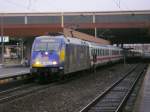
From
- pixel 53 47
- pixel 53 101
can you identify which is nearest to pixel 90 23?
pixel 53 47

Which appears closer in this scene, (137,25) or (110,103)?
(110,103)

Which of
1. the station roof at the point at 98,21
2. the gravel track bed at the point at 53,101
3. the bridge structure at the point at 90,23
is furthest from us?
the station roof at the point at 98,21

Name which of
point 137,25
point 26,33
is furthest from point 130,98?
point 137,25

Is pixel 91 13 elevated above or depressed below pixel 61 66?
above

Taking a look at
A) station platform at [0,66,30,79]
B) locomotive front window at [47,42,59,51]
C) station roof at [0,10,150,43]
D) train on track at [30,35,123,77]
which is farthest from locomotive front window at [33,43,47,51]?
station roof at [0,10,150,43]

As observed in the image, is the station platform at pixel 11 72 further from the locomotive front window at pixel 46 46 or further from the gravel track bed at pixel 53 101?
the gravel track bed at pixel 53 101

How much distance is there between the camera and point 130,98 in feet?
64.3

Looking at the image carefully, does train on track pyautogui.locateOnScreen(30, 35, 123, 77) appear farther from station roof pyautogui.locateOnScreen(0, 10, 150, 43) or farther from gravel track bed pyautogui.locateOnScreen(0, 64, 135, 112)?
station roof pyautogui.locateOnScreen(0, 10, 150, 43)

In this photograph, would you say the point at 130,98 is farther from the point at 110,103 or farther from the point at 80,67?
the point at 80,67

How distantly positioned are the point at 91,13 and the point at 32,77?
65.4 m

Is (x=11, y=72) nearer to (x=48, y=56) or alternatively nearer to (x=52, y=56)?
(x=48, y=56)

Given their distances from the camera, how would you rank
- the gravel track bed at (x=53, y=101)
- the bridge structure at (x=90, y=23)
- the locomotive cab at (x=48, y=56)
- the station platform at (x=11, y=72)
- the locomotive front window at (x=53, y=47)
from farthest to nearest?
1. the bridge structure at (x=90, y=23)
2. the station platform at (x=11, y=72)
3. the locomotive front window at (x=53, y=47)
4. the locomotive cab at (x=48, y=56)
5. the gravel track bed at (x=53, y=101)

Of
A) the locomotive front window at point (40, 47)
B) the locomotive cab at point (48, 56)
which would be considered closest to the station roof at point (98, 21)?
the locomotive front window at point (40, 47)

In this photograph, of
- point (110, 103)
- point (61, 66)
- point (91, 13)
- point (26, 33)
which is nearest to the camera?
point (110, 103)
